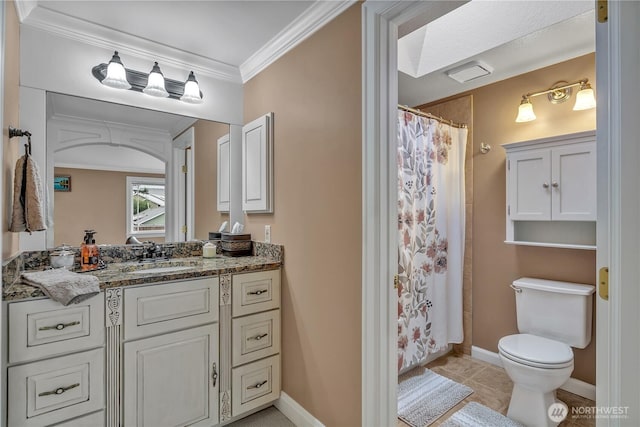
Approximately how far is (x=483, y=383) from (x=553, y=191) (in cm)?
146

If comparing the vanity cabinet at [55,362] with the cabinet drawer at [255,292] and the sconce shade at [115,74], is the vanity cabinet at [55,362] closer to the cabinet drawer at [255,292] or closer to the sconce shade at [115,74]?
the cabinet drawer at [255,292]

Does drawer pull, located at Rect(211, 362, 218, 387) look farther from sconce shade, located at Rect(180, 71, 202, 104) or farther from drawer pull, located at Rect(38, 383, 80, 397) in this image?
sconce shade, located at Rect(180, 71, 202, 104)

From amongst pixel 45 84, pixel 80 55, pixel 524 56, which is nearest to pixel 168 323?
pixel 45 84

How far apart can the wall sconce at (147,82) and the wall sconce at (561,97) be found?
2364 mm

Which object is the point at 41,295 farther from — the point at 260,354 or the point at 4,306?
the point at 260,354

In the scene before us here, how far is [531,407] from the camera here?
1.84 metres

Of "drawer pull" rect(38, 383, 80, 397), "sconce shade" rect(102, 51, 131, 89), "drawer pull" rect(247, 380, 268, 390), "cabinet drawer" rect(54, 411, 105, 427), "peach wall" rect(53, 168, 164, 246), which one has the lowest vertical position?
"drawer pull" rect(247, 380, 268, 390)

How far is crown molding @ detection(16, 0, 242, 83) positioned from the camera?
1717mm

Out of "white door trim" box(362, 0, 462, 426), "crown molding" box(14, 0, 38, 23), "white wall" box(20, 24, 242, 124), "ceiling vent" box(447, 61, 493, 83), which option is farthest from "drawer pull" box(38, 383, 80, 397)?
"ceiling vent" box(447, 61, 493, 83)

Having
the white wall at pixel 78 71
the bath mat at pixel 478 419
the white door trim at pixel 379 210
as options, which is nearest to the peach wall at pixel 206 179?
the white wall at pixel 78 71

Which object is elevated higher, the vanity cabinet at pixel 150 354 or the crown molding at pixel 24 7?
the crown molding at pixel 24 7

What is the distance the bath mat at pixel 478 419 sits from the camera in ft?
6.11

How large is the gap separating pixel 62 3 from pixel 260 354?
2222 millimetres

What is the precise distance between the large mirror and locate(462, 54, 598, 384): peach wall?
2.10 m
